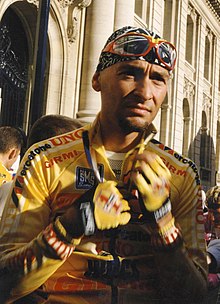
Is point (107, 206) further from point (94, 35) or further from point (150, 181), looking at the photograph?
point (94, 35)

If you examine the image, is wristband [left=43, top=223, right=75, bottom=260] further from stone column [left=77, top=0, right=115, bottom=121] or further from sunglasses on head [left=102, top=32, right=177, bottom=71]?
stone column [left=77, top=0, right=115, bottom=121]

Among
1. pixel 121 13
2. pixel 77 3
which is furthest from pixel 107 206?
pixel 121 13

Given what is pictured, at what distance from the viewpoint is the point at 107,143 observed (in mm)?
1732

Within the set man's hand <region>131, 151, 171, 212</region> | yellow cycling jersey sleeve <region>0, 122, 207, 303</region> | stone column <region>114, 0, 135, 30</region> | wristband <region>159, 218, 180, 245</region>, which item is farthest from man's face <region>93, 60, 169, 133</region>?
stone column <region>114, 0, 135, 30</region>

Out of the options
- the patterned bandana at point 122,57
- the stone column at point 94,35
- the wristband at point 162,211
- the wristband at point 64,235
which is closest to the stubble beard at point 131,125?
the patterned bandana at point 122,57

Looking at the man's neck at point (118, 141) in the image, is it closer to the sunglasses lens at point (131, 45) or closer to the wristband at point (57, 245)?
the sunglasses lens at point (131, 45)

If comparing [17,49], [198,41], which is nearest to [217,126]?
[198,41]

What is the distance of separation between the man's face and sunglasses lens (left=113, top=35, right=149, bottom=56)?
36mm

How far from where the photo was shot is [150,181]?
142cm

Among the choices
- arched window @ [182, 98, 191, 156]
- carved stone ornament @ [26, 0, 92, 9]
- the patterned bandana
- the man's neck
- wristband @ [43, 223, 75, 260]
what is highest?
carved stone ornament @ [26, 0, 92, 9]

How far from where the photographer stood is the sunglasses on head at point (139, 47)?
164 cm

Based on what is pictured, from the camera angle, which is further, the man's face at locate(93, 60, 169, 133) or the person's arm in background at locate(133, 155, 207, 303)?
the man's face at locate(93, 60, 169, 133)

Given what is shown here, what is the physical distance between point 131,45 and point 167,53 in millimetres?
156

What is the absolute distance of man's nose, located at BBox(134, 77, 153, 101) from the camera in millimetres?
1628
